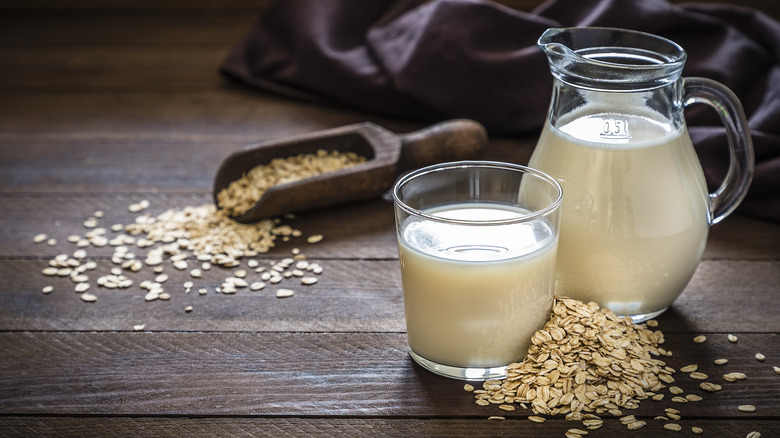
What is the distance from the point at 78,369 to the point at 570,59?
2.04 feet

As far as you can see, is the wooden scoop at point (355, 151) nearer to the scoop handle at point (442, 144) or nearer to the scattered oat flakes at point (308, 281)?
the scoop handle at point (442, 144)

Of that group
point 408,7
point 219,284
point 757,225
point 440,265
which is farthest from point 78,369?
point 408,7

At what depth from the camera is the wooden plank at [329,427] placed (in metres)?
0.77

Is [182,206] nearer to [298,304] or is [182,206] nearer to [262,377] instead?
[298,304]

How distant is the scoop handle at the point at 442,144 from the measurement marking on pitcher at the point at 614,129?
0.50 metres

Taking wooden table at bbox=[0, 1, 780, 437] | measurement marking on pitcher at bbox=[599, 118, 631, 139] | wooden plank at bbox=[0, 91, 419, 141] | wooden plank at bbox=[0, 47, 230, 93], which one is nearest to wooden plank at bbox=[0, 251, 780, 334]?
wooden table at bbox=[0, 1, 780, 437]

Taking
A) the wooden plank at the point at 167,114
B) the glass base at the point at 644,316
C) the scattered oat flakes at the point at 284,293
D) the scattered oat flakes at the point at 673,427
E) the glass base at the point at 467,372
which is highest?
the wooden plank at the point at 167,114

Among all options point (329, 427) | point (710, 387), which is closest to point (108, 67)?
point (329, 427)

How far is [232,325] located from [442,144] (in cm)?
53

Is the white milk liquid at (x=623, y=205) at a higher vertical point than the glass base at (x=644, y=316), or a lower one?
higher

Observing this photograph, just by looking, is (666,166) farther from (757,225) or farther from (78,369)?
(78,369)

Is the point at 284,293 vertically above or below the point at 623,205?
below

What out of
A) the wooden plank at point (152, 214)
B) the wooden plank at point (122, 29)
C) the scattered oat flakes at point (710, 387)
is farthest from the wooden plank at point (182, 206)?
the wooden plank at point (122, 29)

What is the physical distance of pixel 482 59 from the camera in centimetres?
153
